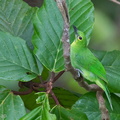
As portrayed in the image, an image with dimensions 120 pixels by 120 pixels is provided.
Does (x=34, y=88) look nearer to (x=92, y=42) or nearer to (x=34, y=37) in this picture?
(x=34, y=37)

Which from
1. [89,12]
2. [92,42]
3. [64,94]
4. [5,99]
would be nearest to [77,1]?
[89,12]

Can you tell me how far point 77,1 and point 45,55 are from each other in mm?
278

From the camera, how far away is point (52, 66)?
5.18ft

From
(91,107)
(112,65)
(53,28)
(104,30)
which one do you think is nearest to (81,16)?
(53,28)

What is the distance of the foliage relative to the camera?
4.91ft

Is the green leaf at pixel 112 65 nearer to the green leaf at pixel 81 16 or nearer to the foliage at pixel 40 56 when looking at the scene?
the foliage at pixel 40 56

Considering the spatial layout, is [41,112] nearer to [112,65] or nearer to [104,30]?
[112,65]

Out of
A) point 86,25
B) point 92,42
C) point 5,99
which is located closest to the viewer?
point 5,99

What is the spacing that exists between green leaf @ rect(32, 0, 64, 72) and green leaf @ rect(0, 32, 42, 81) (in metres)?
0.04

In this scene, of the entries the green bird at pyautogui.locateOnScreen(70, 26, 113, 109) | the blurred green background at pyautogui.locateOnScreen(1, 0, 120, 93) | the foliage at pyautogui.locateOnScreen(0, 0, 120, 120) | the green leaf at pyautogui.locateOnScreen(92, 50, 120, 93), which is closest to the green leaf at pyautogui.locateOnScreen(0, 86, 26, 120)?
the foliage at pyautogui.locateOnScreen(0, 0, 120, 120)

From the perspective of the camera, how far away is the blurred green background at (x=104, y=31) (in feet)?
11.0

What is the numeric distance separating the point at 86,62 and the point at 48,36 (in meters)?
0.19

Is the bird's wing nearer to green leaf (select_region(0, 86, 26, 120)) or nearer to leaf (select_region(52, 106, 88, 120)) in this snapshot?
leaf (select_region(52, 106, 88, 120))

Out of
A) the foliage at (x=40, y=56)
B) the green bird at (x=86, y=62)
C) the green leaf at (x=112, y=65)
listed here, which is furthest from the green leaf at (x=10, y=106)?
the green leaf at (x=112, y=65)
